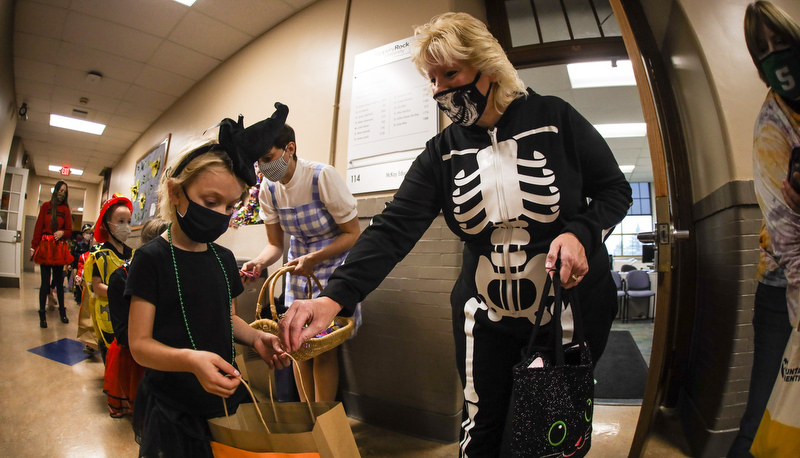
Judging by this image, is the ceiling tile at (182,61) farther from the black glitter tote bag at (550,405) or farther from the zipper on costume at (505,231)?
the black glitter tote bag at (550,405)

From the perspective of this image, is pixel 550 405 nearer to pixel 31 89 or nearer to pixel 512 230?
pixel 512 230

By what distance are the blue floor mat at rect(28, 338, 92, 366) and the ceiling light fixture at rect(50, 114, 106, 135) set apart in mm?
1941

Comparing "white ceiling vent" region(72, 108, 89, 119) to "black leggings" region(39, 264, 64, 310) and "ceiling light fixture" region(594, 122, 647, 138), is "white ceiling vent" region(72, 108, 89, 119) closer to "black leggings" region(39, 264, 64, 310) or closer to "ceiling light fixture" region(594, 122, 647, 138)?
"black leggings" region(39, 264, 64, 310)

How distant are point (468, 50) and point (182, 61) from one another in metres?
2.92

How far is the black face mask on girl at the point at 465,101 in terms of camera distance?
0.87 metres

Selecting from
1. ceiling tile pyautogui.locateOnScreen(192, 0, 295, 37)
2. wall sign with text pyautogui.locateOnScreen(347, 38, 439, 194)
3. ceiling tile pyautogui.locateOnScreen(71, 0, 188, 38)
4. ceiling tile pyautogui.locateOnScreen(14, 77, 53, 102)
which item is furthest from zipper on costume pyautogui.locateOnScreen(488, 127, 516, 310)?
ceiling tile pyautogui.locateOnScreen(14, 77, 53, 102)

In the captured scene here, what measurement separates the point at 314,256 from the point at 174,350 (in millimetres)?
822

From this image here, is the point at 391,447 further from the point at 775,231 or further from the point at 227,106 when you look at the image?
the point at 227,106

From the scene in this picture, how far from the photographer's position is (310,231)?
1672 mm

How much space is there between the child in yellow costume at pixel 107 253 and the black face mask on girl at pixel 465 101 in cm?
223

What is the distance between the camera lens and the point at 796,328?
1.96ft

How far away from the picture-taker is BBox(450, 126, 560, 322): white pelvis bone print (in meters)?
0.80

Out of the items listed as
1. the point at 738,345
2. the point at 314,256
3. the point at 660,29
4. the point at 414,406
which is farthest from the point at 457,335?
the point at 414,406

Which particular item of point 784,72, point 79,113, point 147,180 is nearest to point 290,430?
point 784,72
